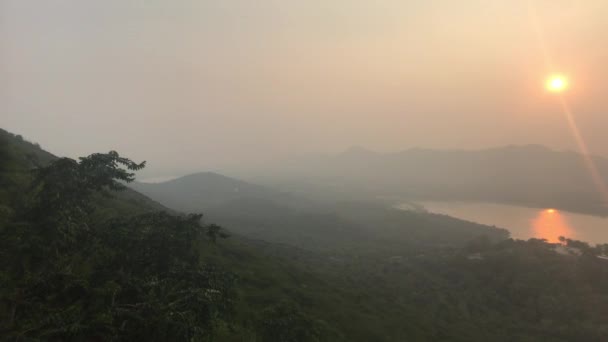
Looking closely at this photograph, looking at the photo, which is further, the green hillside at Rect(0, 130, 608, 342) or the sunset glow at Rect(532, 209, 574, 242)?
the sunset glow at Rect(532, 209, 574, 242)

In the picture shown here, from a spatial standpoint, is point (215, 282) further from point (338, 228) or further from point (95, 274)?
point (338, 228)

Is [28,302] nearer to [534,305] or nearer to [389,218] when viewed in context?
[534,305]

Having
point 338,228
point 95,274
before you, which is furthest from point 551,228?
point 95,274

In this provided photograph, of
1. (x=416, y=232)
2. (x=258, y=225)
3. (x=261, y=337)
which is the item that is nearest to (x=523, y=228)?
(x=416, y=232)

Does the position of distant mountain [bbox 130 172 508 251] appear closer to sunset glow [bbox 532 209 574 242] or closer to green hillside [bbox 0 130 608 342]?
sunset glow [bbox 532 209 574 242]

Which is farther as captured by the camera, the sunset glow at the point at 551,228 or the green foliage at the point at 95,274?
the sunset glow at the point at 551,228

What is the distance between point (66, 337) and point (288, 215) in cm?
17142

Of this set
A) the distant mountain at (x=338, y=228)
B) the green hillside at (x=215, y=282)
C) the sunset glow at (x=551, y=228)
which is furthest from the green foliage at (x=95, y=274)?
the sunset glow at (x=551, y=228)

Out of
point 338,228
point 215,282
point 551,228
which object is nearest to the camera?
point 215,282

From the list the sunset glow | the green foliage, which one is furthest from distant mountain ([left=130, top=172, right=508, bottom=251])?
the green foliage

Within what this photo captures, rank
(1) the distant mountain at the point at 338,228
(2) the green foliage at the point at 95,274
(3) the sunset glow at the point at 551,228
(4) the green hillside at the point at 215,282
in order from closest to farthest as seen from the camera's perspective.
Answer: (2) the green foliage at the point at 95,274 → (4) the green hillside at the point at 215,282 → (1) the distant mountain at the point at 338,228 → (3) the sunset glow at the point at 551,228

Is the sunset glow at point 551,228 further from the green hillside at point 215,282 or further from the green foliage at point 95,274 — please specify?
the green foliage at point 95,274

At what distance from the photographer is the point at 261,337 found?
859 inches

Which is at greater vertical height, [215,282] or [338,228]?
[215,282]
